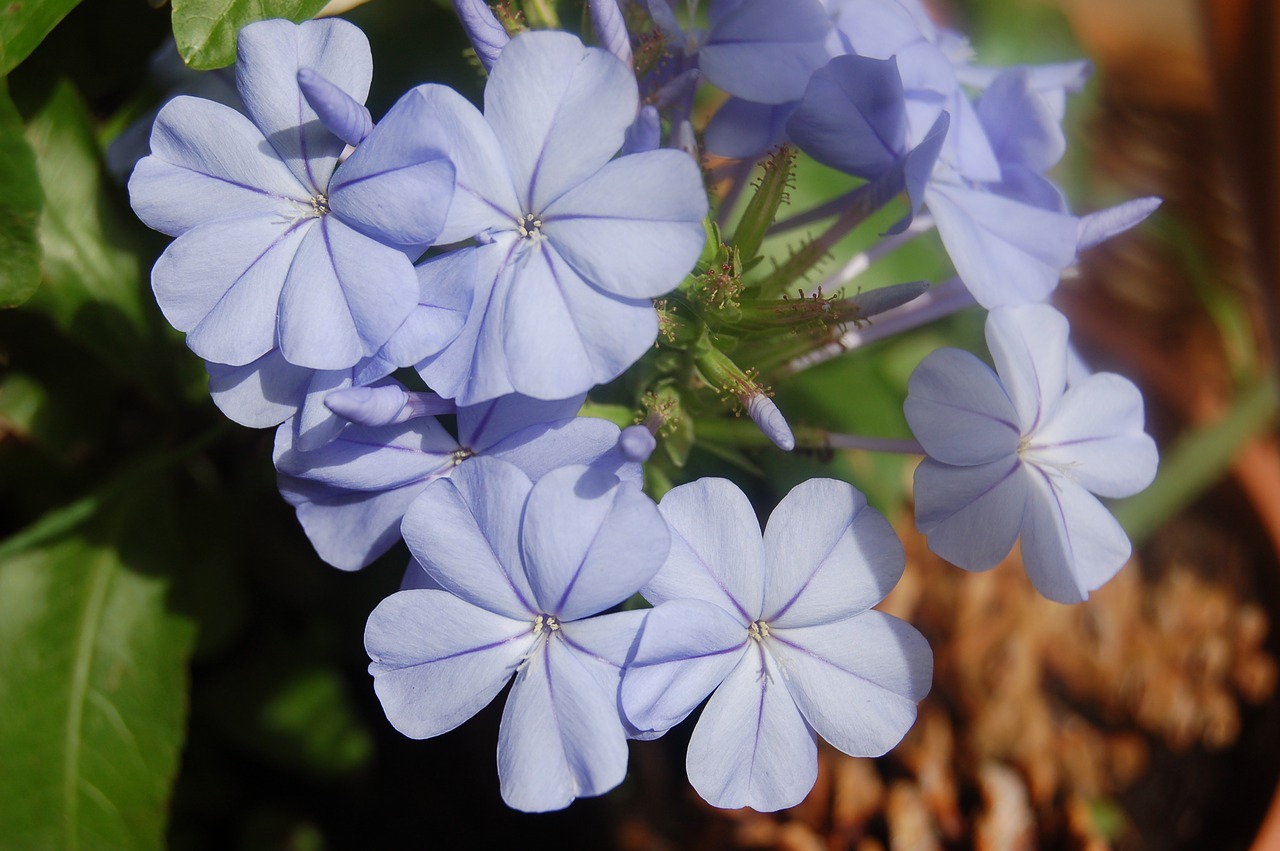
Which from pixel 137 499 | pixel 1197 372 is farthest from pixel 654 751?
pixel 1197 372

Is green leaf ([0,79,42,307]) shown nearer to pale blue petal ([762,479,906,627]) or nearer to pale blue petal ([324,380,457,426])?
pale blue petal ([324,380,457,426])

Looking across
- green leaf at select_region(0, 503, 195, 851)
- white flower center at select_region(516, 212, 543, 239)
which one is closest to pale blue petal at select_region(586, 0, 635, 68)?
white flower center at select_region(516, 212, 543, 239)

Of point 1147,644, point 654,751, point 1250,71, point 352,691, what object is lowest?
point 1147,644

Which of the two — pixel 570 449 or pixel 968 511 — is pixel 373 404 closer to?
pixel 570 449

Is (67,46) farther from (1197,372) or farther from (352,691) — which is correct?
(1197,372)

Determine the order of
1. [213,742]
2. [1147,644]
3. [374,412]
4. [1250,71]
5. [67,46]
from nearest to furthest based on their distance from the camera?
1. [374,412]
2. [67,46]
3. [1250,71]
4. [213,742]
5. [1147,644]
